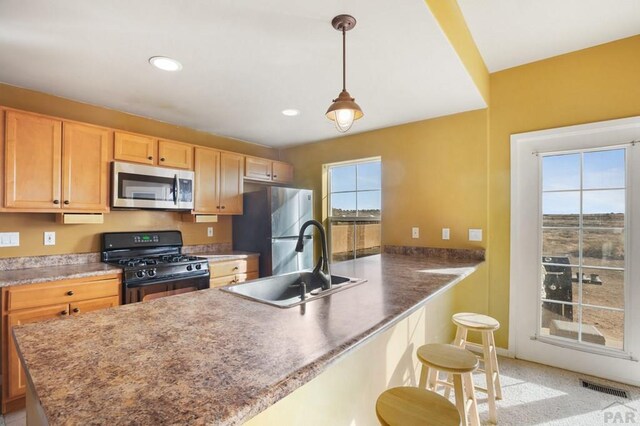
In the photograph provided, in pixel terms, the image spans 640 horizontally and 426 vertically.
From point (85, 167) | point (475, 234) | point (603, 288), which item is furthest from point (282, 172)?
point (603, 288)

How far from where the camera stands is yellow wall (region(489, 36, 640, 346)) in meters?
2.24

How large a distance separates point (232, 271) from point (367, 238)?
5.10ft

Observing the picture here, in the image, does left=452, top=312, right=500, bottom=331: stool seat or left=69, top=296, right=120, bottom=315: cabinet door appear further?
left=69, top=296, right=120, bottom=315: cabinet door

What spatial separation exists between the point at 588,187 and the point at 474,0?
170 cm

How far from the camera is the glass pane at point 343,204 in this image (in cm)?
375

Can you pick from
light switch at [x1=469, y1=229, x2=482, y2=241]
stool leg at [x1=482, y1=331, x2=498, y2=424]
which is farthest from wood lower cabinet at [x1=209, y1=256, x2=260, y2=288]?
stool leg at [x1=482, y1=331, x2=498, y2=424]

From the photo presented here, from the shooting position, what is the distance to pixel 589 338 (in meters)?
2.40

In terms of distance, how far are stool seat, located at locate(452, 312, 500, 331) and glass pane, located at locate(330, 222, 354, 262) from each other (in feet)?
5.63

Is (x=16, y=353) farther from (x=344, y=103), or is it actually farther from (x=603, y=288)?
(x=603, y=288)

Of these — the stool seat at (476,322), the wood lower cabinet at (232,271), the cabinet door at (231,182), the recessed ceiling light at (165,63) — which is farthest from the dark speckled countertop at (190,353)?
the cabinet door at (231,182)

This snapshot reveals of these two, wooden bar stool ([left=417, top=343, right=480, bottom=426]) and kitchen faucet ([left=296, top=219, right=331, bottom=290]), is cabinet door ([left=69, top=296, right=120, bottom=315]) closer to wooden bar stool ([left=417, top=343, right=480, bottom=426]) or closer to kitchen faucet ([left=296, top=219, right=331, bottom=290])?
kitchen faucet ([left=296, top=219, right=331, bottom=290])

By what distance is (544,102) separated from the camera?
2.54 meters

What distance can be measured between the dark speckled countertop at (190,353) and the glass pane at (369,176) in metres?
2.24

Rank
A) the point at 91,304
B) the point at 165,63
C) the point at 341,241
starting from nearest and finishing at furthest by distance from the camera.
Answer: the point at 165,63 → the point at 91,304 → the point at 341,241
